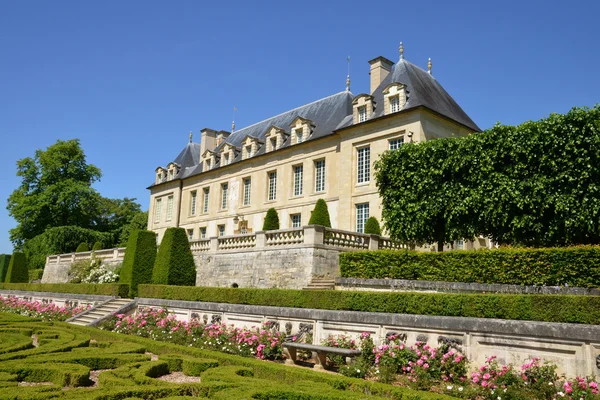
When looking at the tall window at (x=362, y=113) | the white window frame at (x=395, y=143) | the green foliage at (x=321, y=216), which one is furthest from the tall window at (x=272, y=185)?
the green foliage at (x=321, y=216)

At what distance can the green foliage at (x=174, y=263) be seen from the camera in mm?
17938

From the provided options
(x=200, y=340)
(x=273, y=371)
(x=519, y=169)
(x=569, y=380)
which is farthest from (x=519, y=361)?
(x=519, y=169)

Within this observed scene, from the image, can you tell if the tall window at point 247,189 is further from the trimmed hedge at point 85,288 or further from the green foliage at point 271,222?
the trimmed hedge at point 85,288

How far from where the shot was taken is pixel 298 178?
28.5 m

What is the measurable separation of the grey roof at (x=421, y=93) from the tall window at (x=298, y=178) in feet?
19.8

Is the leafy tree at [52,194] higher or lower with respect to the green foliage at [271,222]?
higher

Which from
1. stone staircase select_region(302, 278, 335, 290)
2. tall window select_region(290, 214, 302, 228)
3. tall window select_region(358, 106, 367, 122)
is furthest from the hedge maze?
tall window select_region(290, 214, 302, 228)

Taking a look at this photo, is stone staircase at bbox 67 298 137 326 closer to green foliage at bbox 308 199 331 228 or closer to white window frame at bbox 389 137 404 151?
green foliage at bbox 308 199 331 228

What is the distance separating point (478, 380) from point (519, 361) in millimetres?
893

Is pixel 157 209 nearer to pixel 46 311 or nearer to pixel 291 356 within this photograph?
pixel 46 311

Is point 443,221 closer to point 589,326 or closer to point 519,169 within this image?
point 519,169

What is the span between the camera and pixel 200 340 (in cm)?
1102

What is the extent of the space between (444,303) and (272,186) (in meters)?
22.2

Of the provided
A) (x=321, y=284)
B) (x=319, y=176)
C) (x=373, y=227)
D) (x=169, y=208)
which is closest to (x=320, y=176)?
(x=319, y=176)
